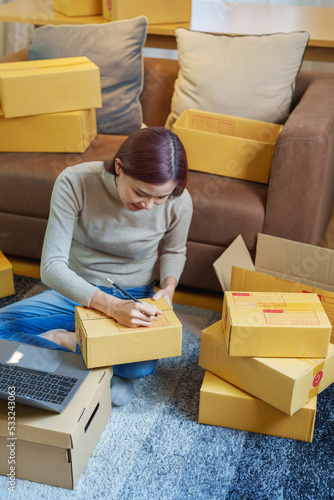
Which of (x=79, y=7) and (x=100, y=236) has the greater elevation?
(x=79, y=7)

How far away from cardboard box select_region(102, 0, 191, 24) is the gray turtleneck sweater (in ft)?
4.15

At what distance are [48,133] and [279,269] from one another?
1.04m

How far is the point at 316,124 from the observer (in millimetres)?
1864

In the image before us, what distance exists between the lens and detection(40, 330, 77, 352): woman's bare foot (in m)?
1.59

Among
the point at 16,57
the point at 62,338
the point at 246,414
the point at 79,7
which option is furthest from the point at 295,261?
the point at 79,7

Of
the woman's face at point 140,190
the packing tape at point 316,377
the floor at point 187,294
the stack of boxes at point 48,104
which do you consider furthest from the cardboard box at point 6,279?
the packing tape at point 316,377

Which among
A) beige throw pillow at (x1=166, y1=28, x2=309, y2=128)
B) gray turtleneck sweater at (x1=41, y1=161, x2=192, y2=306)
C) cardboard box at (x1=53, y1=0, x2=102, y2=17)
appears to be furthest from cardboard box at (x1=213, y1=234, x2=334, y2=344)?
cardboard box at (x1=53, y1=0, x2=102, y2=17)

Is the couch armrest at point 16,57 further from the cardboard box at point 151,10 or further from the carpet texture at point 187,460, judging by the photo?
the carpet texture at point 187,460

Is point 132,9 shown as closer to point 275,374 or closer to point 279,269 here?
point 279,269

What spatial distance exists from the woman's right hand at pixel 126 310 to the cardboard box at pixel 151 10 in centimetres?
160

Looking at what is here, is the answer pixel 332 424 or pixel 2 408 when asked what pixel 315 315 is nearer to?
pixel 332 424

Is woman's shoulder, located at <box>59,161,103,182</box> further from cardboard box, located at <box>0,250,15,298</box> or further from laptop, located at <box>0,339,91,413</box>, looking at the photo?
cardboard box, located at <box>0,250,15,298</box>

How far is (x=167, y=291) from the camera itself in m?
1.59

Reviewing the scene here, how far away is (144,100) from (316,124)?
901 mm
